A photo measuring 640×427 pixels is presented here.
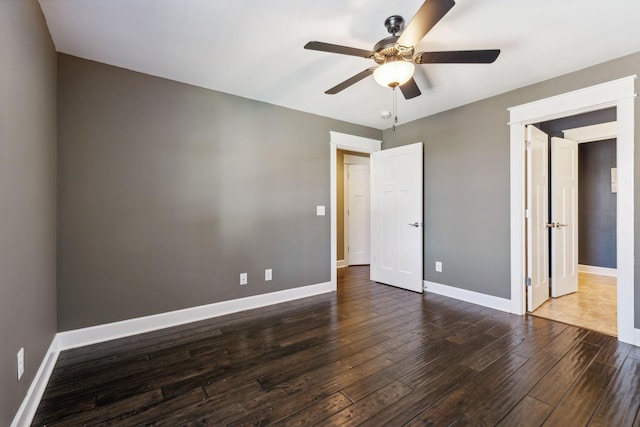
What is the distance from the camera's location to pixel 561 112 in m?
2.77

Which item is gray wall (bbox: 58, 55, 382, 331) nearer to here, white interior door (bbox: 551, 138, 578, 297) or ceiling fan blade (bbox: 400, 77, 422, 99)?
ceiling fan blade (bbox: 400, 77, 422, 99)

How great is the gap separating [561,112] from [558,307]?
2.18 metres

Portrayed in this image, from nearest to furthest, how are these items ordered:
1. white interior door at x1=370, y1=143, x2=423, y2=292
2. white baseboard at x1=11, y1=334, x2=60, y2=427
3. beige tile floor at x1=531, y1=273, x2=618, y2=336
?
white baseboard at x1=11, y1=334, x2=60, y2=427 < beige tile floor at x1=531, y1=273, x2=618, y2=336 < white interior door at x1=370, y1=143, x2=423, y2=292

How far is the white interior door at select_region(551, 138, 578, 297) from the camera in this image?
3586mm

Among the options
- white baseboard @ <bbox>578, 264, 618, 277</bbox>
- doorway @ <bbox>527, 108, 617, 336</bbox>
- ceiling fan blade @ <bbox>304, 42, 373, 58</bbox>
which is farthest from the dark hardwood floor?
white baseboard @ <bbox>578, 264, 618, 277</bbox>

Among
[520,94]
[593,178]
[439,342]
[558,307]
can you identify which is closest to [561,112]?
[520,94]

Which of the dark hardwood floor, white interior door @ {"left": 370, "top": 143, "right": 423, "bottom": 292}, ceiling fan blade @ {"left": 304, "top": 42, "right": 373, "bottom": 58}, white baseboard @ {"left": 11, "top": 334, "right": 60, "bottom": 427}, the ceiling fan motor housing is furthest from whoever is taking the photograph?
white interior door @ {"left": 370, "top": 143, "right": 423, "bottom": 292}

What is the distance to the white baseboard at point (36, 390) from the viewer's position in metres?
1.46

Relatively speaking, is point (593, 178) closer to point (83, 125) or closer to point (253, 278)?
point (253, 278)

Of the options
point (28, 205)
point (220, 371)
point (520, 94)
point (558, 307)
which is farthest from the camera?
point (558, 307)

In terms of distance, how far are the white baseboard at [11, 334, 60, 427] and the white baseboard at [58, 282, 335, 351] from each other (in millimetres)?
159

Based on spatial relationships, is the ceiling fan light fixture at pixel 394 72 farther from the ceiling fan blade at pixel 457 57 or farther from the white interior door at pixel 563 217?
the white interior door at pixel 563 217

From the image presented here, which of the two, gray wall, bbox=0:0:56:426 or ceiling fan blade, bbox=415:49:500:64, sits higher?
ceiling fan blade, bbox=415:49:500:64

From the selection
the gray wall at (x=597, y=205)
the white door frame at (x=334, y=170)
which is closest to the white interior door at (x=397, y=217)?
the white door frame at (x=334, y=170)
